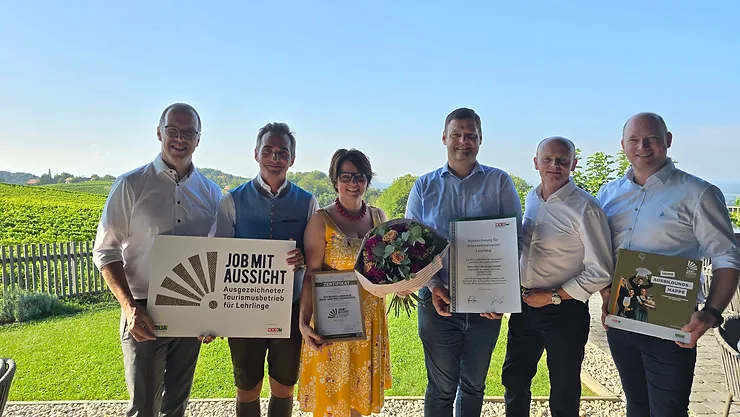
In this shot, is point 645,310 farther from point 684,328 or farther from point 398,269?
point 398,269

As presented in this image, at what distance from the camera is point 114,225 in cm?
255

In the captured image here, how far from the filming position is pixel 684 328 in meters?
2.29

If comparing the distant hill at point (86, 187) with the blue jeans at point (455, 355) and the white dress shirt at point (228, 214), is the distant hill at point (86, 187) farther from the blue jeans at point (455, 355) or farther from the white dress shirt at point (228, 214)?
the blue jeans at point (455, 355)

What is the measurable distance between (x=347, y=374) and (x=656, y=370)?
71.3 inches

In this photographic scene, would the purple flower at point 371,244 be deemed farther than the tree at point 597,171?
No

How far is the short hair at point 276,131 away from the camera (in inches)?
108

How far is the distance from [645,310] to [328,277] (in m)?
1.79

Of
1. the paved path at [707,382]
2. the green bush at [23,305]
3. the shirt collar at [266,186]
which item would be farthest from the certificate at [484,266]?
the green bush at [23,305]

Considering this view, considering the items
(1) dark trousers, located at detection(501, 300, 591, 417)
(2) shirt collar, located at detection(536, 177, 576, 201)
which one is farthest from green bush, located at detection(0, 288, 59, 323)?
(2) shirt collar, located at detection(536, 177, 576, 201)

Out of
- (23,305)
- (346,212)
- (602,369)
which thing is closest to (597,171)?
(602,369)

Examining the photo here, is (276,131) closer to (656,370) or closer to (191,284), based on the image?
(191,284)

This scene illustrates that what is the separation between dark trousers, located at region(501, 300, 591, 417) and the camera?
8.56 feet

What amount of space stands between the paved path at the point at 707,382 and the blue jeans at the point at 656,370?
6.62 feet

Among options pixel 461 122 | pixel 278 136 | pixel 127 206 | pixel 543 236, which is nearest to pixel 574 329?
pixel 543 236
